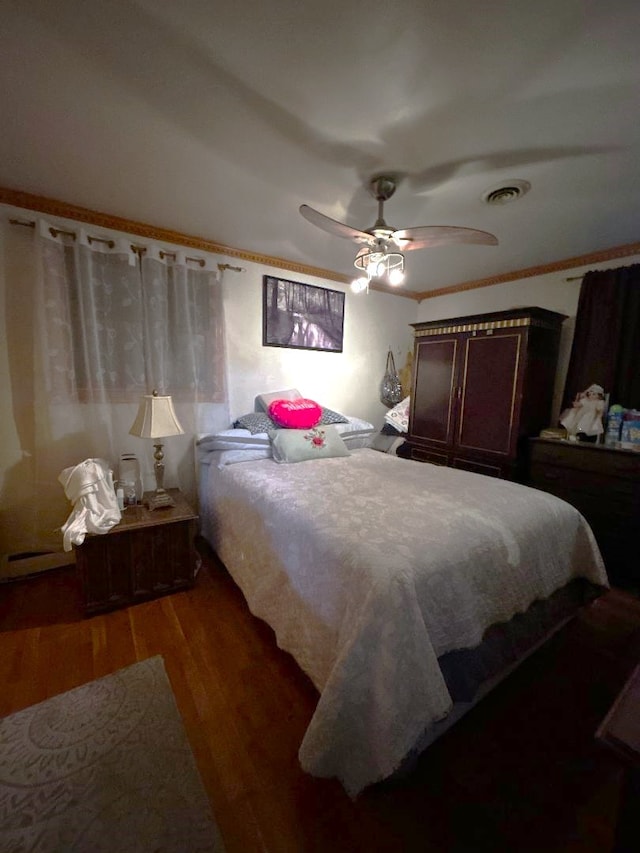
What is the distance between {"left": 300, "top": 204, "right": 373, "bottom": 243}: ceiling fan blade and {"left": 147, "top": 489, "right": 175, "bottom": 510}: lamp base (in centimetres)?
183

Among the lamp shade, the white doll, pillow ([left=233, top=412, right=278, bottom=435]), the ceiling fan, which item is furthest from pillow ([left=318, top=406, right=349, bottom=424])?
the white doll

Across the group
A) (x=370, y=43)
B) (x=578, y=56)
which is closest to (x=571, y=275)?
(x=578, y=56)

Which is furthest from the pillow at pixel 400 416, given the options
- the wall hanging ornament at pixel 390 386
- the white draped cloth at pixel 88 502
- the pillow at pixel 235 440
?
the white draped cloth at pixel 88 502

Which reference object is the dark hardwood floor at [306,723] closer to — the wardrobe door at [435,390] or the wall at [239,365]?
the wall at [239,365]

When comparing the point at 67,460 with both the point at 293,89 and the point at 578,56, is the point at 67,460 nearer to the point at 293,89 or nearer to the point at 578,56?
the point at 293,89

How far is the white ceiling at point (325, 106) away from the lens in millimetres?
953

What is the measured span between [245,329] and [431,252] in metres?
1.65

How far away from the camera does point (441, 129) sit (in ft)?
4.37

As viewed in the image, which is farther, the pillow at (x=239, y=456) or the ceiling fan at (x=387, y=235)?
the pillow at (x=239, y=456)

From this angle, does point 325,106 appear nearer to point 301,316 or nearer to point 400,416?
point 301,316

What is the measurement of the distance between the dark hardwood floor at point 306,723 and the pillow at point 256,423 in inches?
45.7

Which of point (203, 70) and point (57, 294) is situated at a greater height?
point (203, 70)

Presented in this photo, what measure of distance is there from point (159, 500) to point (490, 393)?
2682 millimetres

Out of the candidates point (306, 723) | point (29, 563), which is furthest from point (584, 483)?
point (29, 563)
